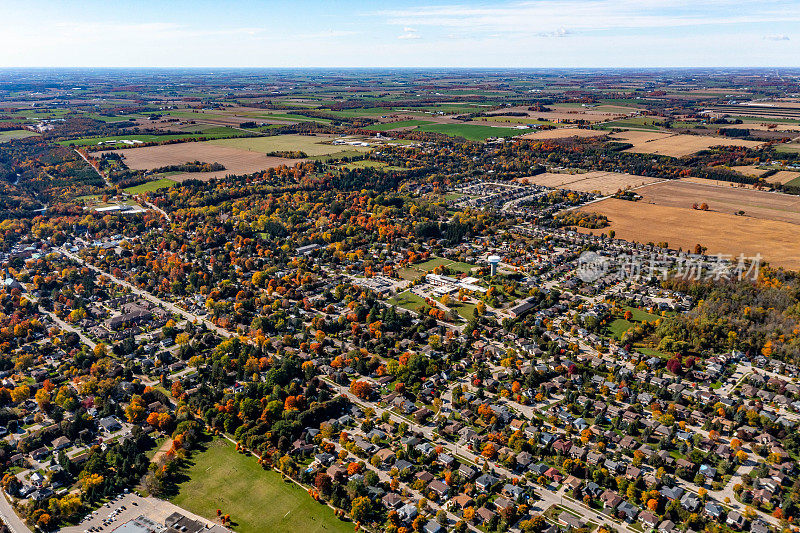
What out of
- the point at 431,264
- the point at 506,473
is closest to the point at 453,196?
the point at 431,264

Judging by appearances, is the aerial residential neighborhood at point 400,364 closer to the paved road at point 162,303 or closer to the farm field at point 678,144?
the paved road at point 162,303

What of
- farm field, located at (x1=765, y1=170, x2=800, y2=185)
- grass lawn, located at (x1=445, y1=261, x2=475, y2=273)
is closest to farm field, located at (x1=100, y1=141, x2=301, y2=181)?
grass lawn, located at (x1=445, y1=261, x2=475, y2=273)

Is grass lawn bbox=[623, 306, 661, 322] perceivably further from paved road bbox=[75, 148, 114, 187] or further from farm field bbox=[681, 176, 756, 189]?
paved road bbox=[75, 148, 114, 187]

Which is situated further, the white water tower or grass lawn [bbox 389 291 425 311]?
the white water tower

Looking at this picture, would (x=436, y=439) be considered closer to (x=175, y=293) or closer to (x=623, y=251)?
(x=175, y=293)

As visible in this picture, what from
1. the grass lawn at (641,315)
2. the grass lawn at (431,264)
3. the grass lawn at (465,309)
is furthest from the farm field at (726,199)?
the grass lawn at (465,309)

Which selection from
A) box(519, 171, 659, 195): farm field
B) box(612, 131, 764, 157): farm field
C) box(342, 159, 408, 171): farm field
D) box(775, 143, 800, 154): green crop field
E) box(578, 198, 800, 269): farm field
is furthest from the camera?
box(612, 131, 764, 157): farm field

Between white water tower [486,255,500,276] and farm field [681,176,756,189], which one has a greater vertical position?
farm field [681,176,756,189]
